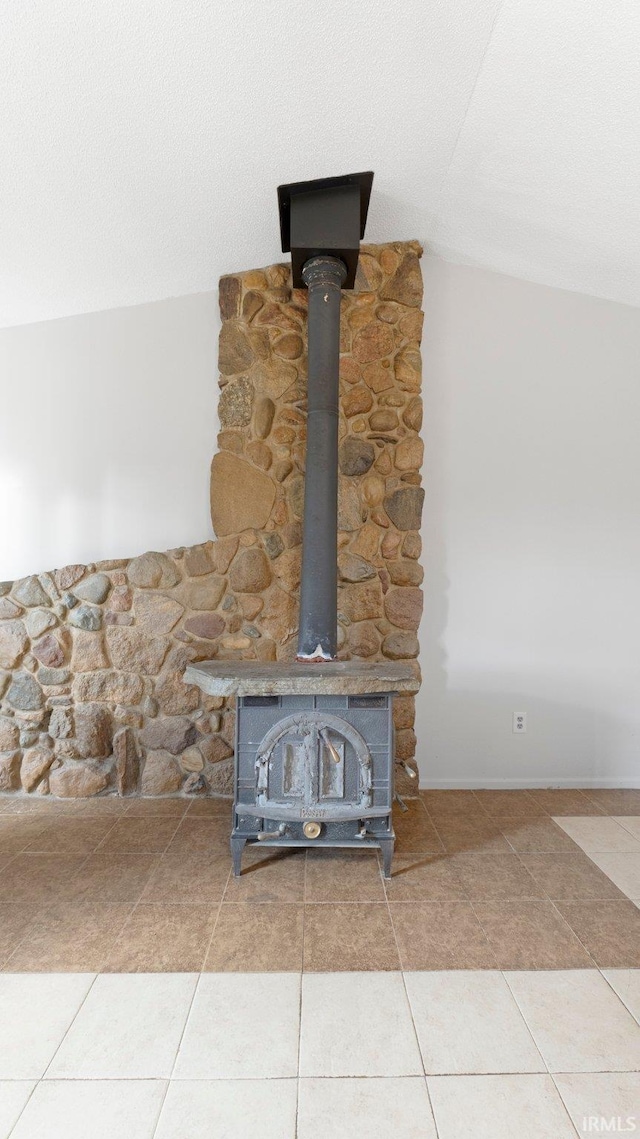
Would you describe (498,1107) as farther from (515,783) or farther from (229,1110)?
(515,783)

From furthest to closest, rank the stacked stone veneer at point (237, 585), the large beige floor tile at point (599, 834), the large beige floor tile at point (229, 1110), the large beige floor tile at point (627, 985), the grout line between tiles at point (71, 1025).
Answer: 1. the stacked stone veneer at point (237, 585)
2. the large beige floor tile at point (599, 834)
3. the large beige floor tile at point (627, 985)
4. the grout line between tiles at point (71, 1025)
5. the large beige floor tile at point (229, 1110)

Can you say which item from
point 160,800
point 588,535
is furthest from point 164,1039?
point 588,535

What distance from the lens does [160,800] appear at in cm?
280

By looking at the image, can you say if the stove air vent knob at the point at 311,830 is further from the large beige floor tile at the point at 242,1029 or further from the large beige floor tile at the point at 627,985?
the large beige floor tile at the point at 627,985

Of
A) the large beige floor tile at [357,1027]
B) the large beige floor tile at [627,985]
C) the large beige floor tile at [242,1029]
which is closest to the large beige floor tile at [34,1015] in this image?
the large beige floor tile at [242,1029]

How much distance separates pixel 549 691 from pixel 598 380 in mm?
1507

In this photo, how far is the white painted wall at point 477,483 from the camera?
291 cm

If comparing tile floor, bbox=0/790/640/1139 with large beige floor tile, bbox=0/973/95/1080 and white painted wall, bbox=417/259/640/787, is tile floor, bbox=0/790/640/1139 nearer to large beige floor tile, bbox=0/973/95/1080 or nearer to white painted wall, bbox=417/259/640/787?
large beige floor tile, bbox=0/973/95/1080

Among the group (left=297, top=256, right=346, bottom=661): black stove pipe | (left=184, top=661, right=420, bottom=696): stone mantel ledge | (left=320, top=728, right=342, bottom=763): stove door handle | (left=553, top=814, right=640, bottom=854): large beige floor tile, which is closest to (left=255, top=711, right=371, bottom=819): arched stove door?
(left=320, top=728, right=342, bottom=763): stove door handle

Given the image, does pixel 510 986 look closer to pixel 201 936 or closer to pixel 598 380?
pixel 201 936

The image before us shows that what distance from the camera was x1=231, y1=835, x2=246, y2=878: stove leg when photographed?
2129mm

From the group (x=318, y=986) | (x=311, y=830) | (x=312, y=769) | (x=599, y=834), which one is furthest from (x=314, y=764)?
(x=599, y=834)

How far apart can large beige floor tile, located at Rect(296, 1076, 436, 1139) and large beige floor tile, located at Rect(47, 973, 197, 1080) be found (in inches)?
8.2

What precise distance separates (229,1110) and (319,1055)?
0.23 metres
